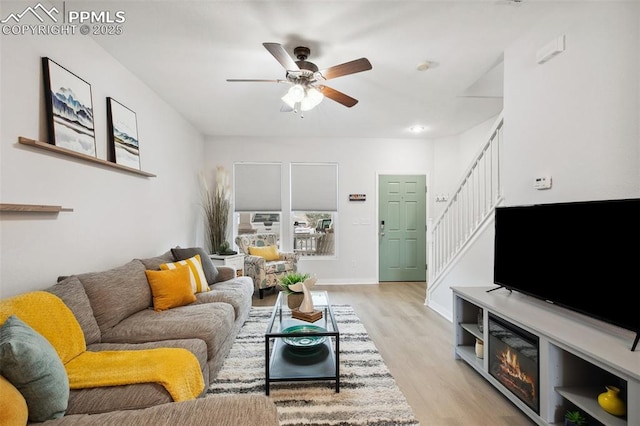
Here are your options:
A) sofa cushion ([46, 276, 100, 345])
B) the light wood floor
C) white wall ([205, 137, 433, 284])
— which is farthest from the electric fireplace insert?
white wall ([205, 137, 433, 284])

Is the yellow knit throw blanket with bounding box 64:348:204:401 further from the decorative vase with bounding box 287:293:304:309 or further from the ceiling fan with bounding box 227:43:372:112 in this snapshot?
the ceiling fan with bounding box 227:43:372:112

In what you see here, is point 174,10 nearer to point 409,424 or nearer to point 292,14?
point 292,14

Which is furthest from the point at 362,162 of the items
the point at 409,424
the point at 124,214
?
the point at 409,424

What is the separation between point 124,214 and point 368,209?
388cm

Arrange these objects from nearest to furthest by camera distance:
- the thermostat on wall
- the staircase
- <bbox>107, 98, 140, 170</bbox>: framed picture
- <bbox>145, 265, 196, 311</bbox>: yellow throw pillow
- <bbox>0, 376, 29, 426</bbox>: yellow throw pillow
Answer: <bbox>0, 376, 29, 426</bbox>: yellow throw pillow, the thermostat on wall, <bbox>145, 265, 196, 311</bbox>: yellow throw pillow, <bbox>107, 98, 140, 170</bbox>: framed picture, the staircase

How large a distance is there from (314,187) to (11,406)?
4.72 m

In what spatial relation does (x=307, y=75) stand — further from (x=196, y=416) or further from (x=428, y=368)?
(x=428, y=368)

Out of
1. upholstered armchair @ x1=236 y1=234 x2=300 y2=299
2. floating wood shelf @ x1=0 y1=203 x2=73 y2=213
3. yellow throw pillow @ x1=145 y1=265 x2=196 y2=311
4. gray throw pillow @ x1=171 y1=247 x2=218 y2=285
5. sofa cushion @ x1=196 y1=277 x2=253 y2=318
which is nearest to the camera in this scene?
floating wood shelf @ x1=0 y1=203 x2=73 y2=213

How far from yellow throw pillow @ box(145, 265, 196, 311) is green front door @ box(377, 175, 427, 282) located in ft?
12.3

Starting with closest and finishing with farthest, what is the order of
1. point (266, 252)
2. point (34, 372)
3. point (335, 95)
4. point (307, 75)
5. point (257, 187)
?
point (34, 372), point (307, 75), point (335, 95), point (266, 252), point (257, 187)

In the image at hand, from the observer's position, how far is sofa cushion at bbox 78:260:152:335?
6.53 ft

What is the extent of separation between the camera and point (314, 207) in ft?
18.1

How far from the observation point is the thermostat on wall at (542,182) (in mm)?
2176

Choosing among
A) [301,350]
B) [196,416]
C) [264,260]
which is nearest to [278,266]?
[264,260]
